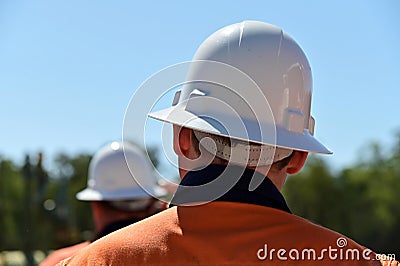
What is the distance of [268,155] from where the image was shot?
7.77ft

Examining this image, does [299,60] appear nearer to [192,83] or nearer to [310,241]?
[192,83]

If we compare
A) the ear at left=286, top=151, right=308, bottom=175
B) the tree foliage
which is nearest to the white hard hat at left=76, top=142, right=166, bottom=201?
the ear at left=286, top=151, right=308, bottom=175

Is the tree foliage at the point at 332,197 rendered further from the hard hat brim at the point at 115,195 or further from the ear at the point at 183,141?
the ear at the point at 183,141

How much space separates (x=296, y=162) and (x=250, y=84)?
0.32m

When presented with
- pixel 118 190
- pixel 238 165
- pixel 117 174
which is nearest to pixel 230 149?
pixel 238 165

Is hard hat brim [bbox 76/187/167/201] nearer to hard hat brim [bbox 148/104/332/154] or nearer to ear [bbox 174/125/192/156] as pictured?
hard hat brim [bbox 148/104/332/154]

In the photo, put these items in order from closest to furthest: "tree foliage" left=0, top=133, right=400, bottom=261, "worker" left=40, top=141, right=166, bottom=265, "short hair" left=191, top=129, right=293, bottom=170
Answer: "short hair" left=191, top=129, right=293, bottom=170 < "worker" left=40, top=141, right=166, bottom=265 < "tree foliage" left=0, top=133, right=400, bottom=261

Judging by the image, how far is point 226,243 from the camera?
2141 mm

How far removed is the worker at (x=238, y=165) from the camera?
214 cm

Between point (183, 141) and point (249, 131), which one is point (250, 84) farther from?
point (183, 141)

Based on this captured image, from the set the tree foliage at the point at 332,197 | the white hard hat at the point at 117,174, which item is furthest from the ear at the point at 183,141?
the tree foliage at the point at 332,197

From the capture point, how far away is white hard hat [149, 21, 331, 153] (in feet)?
8.07

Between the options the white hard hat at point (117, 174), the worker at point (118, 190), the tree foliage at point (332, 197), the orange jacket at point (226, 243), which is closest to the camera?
the orange jacket at point (226, 243)

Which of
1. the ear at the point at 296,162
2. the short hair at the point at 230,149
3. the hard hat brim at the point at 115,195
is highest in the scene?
the short hair at the point at 230,149
